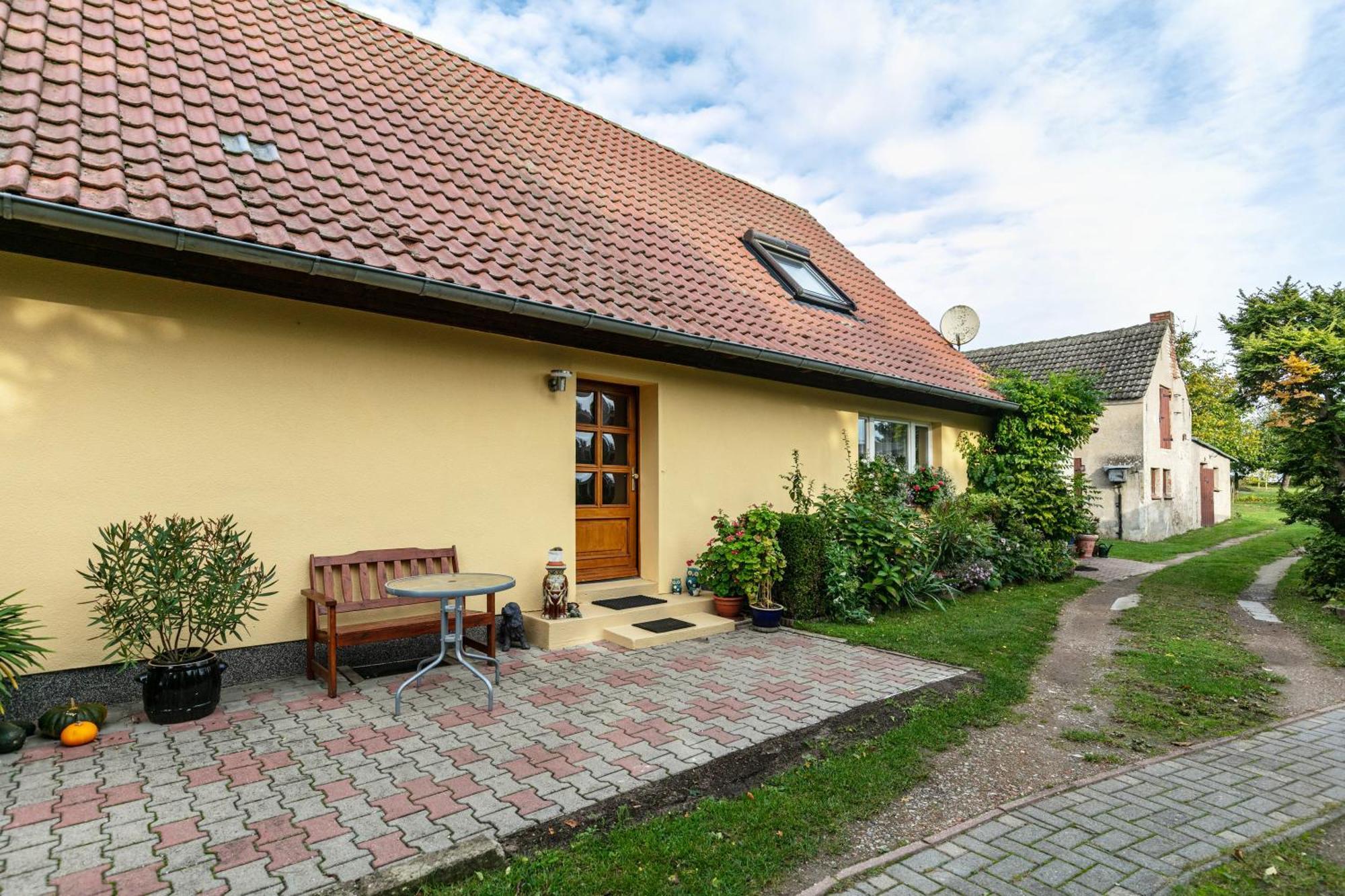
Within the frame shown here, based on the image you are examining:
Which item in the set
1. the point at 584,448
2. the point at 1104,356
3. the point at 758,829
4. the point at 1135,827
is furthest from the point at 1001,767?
the point at 1104,356

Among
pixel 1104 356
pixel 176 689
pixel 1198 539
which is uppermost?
pixel 1104 356

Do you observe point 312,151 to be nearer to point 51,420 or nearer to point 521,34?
point 51,420

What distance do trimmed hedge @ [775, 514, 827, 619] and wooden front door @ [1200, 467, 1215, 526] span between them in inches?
901

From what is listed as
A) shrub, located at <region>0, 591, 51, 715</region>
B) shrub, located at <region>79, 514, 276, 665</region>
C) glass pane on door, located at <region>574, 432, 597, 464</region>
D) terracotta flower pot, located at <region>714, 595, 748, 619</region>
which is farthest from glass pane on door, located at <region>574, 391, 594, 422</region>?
shrub, located at <region>0, 591, 51, 715</region>

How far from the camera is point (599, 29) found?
9.38 meters

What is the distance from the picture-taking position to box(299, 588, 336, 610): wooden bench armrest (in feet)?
14.2

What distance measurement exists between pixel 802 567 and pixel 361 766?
459cm

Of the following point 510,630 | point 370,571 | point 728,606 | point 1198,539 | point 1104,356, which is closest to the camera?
point 370,571

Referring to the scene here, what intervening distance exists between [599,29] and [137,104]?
6.37 m

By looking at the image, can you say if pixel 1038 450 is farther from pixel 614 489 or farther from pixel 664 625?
pixel 664 625

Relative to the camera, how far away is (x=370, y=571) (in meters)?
5.07

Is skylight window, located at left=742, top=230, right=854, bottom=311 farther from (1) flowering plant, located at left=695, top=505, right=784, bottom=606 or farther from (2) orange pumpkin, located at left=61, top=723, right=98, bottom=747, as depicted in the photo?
(2) orange pumpkin, located at left=61, top=723, right=98, bottom=747

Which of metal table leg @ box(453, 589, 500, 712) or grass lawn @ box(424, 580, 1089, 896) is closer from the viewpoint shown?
grass lawn @ box(424, 580, 1089, 896)

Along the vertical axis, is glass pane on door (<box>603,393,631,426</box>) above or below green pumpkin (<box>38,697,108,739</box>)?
above
